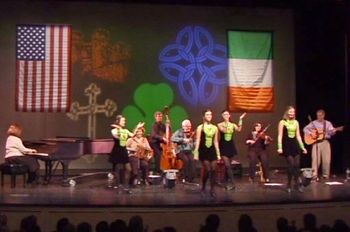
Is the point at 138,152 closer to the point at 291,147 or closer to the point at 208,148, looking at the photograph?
the point at 208,148

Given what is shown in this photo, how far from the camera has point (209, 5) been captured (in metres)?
20.7

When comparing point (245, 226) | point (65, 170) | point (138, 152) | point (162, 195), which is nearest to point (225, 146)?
point (138, 152)

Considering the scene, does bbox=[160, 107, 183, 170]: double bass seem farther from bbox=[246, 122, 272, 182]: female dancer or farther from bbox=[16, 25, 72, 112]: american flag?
bbox=[16, 25, 72, 112]: american flag

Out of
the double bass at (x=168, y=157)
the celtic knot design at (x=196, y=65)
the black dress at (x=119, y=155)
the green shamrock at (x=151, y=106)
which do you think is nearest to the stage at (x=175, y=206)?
the black dress at (x=119, y=155)

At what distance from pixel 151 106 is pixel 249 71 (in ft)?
10.2

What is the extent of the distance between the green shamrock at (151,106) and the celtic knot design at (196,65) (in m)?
0.39

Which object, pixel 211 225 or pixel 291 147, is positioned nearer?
pixel 211 225

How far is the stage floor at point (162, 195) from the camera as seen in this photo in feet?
41.8

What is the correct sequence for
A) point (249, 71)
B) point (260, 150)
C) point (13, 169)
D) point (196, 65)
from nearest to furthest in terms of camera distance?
point (13, 169)
point (260, 150)
point (196, 65)
point (249, 71)

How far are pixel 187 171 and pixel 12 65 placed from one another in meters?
6.16

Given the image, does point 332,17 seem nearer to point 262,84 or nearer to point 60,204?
point 262,84

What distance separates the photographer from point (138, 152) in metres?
15.8

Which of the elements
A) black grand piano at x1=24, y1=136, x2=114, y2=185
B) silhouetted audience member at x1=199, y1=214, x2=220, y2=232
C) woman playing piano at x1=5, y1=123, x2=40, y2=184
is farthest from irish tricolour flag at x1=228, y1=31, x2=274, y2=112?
silhouetted audience member at x1=199, y1=214, x2=220, y2=232

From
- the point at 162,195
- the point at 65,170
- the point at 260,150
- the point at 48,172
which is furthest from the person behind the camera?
the point at 260,150
